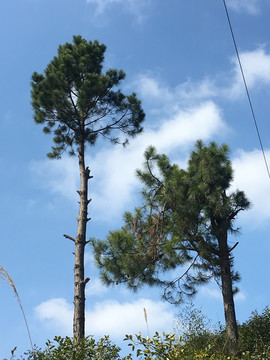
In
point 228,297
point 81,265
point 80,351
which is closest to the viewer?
point 80,351

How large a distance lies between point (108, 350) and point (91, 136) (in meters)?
7.70

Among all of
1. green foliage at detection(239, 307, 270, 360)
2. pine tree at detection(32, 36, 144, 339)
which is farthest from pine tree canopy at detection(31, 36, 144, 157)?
green foliage at detection(239, 307, 270, 360)

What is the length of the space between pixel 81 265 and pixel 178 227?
2.67 metres

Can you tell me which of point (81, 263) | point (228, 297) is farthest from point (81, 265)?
point (228, 297)

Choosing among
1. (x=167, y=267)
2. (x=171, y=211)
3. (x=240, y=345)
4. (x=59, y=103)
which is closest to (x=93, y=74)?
(x=59, y=103)

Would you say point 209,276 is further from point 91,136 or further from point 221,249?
point 91,136

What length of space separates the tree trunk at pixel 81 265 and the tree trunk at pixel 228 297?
337cm

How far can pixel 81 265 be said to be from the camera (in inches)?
416

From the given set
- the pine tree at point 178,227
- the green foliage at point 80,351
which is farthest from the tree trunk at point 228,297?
the green foliage at point 80,351

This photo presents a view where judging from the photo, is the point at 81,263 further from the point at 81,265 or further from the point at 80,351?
the point at 80,351

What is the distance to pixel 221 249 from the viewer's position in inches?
477

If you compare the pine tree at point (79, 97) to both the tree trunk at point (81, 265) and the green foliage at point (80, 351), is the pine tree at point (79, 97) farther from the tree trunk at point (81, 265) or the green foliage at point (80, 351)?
the green foliage at point (80, 351)

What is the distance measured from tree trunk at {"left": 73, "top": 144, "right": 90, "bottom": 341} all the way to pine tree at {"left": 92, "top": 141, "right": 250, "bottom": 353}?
1068mm

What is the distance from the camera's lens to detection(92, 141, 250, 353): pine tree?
1179 centimetres
